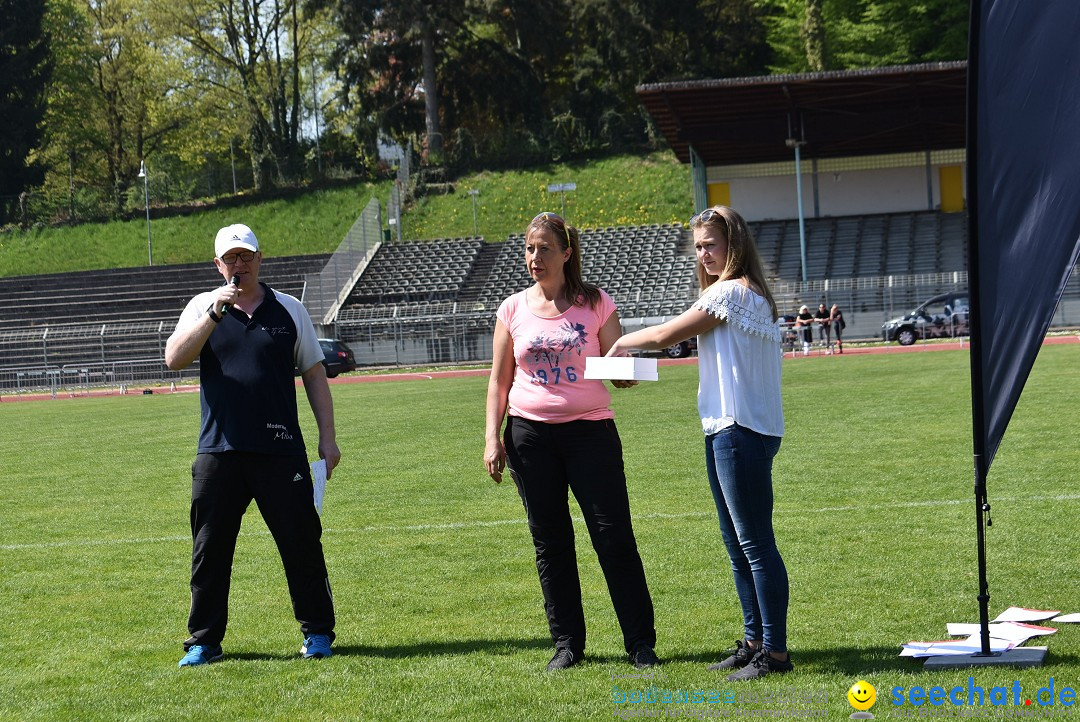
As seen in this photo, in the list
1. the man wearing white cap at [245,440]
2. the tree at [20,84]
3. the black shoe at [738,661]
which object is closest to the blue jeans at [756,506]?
the black shoe at [738,661]

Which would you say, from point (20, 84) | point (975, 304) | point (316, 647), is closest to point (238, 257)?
point (316, 647)

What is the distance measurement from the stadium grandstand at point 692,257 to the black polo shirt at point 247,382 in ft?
111

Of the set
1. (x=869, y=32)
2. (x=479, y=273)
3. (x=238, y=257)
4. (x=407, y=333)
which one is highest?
(x=869, y=32)

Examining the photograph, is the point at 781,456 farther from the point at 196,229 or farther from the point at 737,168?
the point at 196,229

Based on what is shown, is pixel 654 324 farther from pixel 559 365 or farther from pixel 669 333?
pixel 669 333

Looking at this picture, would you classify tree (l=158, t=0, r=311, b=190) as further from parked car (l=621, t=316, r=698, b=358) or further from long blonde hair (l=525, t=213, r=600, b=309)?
long blonde hair (l=525, t=213, r=600, b=309)

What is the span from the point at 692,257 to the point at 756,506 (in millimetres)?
44121

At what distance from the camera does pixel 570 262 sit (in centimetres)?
543

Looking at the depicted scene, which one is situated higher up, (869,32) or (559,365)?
(869,32)

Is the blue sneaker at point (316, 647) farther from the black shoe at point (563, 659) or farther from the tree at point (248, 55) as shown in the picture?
the tree at point (248, 55)

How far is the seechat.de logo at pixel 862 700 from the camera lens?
14.5 ft

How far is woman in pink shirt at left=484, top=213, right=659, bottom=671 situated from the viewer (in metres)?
5.31

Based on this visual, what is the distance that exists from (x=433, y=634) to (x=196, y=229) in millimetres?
57148

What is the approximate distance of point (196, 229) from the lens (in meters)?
60.7
